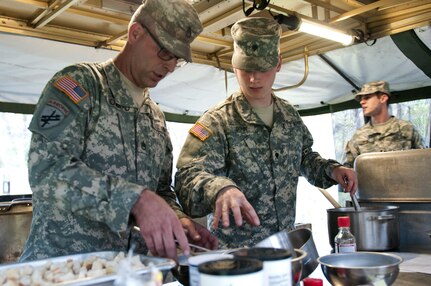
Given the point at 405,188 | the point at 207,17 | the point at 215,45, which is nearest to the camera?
the point at 405,188

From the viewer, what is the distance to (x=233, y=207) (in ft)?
3.89

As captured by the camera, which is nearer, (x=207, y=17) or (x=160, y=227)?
(x=160, y=227)

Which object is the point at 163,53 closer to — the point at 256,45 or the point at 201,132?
the point at 201,132

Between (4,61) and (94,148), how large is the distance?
2.12 metres

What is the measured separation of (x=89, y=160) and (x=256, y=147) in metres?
0.76

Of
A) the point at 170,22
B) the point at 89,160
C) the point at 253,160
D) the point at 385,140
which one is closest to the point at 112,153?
the point at 89,160

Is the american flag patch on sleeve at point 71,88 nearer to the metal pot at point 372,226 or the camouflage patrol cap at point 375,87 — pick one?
the metal pot at point 372,226

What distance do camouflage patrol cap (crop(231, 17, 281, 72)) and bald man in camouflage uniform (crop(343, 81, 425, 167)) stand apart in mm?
2355

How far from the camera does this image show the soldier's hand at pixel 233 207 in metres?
1.17

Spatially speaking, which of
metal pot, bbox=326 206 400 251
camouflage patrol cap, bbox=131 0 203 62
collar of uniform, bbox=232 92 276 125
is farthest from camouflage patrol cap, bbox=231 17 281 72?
metal pot, bbox=326 206 400 251

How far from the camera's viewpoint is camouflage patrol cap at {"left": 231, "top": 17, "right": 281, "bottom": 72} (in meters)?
1.85

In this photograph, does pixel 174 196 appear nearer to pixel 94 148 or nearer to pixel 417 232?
pixel 94 148

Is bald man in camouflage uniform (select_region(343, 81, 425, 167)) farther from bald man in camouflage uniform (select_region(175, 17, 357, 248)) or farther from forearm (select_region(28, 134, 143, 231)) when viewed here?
forearm (select_region(28, 134, 143, 231))

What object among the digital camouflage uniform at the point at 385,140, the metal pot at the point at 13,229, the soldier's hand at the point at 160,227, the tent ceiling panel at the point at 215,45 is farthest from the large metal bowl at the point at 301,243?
the digital camouflage uniform at the point at 385,140
